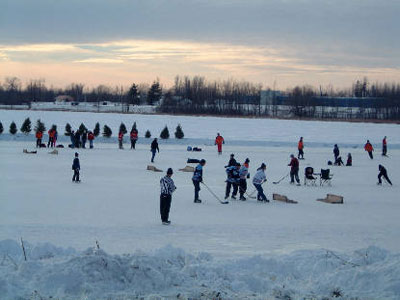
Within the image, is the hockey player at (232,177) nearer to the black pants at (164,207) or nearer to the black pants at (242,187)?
the black pants at (242,187)

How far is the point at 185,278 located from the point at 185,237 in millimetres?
3884

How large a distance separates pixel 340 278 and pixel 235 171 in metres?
9.14

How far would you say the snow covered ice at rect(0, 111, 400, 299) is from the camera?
7.73 meters

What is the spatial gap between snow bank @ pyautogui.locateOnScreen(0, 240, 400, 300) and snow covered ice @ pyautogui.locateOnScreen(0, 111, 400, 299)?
0.05 ft

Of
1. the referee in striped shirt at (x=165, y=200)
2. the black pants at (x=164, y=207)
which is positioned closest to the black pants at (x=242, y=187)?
the referee in striped shirt at (x=165, y=200)

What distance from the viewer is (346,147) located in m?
47.3

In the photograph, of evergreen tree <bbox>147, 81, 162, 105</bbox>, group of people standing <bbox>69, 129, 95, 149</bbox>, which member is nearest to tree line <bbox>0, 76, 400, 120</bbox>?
evergreen tree <bbox>147, 81, 162, 105</bbox>

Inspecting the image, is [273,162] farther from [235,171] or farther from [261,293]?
[261,293]

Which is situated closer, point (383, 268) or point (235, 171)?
point (383, 268)

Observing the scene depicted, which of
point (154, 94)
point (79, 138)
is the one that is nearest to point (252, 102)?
point (154, 94)

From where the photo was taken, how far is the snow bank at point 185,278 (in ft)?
24.5

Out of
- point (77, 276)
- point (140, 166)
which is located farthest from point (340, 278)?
point (140, 166)

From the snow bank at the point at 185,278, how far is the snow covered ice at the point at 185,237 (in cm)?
2

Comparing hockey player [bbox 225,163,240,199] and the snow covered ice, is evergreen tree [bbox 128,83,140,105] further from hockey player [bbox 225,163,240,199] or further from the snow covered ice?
hockey player [bbox 225,163,240,199]
